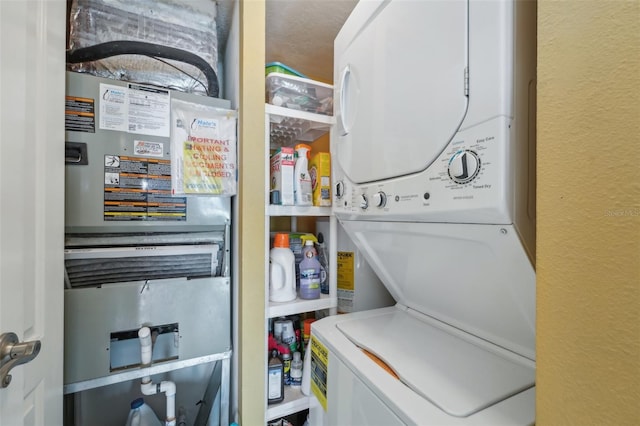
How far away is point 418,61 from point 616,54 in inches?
18.8

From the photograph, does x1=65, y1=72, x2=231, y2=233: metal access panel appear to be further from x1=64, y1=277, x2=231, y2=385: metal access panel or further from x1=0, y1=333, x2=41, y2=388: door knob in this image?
x1=0, y1=333, x2=41, y2=388: door knob

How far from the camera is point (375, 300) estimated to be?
1.45 meters

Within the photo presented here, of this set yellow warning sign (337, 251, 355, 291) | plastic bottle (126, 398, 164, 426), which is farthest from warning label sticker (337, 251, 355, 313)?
plastic bottle (126, 398, 164, 426)

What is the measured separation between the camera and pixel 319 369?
3.44ft

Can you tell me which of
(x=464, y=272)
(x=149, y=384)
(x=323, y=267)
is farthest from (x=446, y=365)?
(x=149, y=384)

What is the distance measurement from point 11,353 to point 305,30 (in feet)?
6.21

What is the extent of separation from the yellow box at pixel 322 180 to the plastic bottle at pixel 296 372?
862mm

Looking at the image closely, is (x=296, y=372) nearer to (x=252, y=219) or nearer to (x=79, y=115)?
(x=252, y=219)

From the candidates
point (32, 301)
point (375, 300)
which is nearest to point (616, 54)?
point (375, 300)

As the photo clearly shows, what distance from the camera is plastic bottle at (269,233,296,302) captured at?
1.32 meters

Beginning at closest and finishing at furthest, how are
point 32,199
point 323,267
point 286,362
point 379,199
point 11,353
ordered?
point 11,353 < point 32,199 < point 379,199 < point 286,362 < point 323,267

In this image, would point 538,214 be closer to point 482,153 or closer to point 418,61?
point 482,153

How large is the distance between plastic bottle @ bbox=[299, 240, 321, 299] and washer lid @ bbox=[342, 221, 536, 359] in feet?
1.09

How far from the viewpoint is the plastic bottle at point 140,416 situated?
46.8 inches
